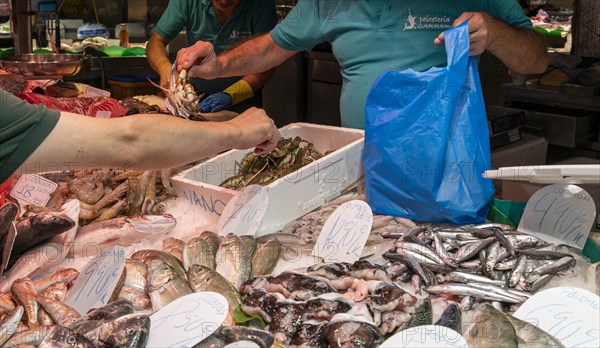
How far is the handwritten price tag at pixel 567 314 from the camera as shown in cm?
150

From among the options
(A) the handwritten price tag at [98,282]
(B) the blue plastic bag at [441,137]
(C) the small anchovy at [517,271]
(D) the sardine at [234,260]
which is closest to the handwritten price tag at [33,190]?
(A) the handwritten price tag at [98,282]

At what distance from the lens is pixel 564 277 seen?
6.11 feet

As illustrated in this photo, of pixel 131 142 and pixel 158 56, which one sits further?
pixel 158 56

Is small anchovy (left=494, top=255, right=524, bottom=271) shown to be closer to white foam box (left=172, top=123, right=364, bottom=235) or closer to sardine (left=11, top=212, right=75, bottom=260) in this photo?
white foam box (left=172, top=123, right=364, bottom=235)

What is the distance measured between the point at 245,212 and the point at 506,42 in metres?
1.15

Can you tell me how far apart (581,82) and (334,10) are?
6.72 ft

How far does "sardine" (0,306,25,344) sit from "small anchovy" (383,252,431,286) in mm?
1010

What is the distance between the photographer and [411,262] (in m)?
1.93

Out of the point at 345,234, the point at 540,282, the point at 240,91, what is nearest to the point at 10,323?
the point at 345,234

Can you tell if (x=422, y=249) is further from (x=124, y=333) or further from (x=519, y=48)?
(x=519, y=48)

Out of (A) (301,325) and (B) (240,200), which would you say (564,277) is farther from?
(B) (240,200)

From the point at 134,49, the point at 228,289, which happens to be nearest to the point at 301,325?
the point at 228,289

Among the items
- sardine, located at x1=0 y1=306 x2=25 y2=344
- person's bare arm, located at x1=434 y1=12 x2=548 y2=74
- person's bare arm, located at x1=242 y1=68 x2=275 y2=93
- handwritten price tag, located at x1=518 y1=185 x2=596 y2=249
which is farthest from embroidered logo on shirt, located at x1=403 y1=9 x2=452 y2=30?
sardine, located at x1=0 y1=306 x2=25 y2=344

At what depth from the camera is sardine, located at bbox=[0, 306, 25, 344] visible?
5.23ft
